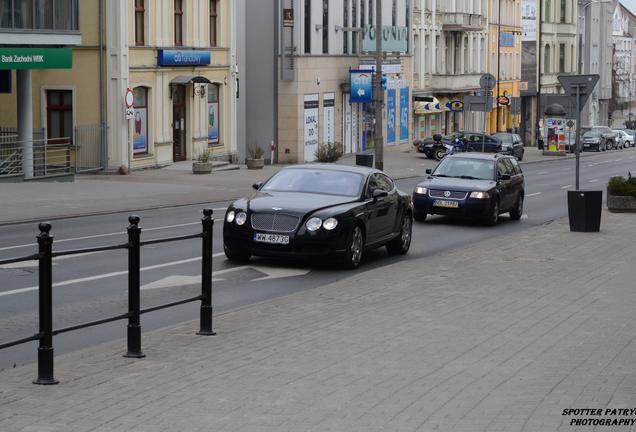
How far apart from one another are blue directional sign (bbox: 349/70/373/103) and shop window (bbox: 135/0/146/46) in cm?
1770

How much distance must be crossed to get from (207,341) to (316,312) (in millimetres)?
2144

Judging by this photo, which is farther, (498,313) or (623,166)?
(623,166)

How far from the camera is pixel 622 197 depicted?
29.9 metres

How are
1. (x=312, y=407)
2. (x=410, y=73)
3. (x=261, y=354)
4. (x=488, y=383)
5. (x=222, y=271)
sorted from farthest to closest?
(x=410, y=73), (x=222, y=271), (x=261, y=354), (x=488, y=383), (x=312, y=407)

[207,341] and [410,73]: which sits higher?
[410,73]

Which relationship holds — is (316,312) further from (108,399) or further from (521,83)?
(521,83)

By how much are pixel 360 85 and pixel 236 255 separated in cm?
4283

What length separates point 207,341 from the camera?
37.3 feet

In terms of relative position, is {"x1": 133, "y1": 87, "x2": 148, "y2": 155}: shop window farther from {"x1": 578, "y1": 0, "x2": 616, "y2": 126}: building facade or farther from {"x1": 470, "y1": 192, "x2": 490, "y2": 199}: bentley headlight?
{"x1": 578, "y1": 0, "x2": 616, "y2": 126}: building facade

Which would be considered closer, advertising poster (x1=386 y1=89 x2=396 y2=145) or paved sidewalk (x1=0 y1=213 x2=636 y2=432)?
paved sidewalk (x1=0 y1=213 x2=636 y2=432)

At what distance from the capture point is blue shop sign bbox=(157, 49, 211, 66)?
4498 centimetres

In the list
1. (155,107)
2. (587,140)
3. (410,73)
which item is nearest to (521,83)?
(587,140)

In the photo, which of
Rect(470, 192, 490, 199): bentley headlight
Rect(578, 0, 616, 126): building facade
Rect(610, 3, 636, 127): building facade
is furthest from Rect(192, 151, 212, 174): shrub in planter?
Rect(610, 3, 636, 127): building facade

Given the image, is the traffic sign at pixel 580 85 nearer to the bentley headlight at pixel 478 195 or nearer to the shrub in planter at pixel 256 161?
the bentley headlight at pixel 478 195
